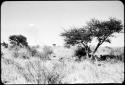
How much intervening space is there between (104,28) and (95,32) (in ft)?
3.05

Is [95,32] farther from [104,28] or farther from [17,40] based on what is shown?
[17,40]

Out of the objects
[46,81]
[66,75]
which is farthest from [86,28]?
[46,81]

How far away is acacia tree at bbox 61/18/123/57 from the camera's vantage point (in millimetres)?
12461

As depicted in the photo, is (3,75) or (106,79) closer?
(106,79)

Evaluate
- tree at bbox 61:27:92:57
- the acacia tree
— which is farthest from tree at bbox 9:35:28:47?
the acacia tree

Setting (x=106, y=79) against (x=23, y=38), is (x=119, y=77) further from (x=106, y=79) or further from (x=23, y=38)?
(x=23, y=38)

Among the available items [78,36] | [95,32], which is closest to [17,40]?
[78,36]

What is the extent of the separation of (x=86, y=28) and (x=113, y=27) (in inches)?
100

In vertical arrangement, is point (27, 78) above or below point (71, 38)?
below

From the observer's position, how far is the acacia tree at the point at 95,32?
12.5 metres

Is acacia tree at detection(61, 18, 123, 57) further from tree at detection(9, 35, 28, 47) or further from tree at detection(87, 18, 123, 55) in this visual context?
tree at detection(9, 35, 28, 47)

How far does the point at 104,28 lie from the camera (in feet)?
41.3

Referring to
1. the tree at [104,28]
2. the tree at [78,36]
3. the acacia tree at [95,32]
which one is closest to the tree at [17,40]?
the tree at [78,36]

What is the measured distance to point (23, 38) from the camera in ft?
84.6
